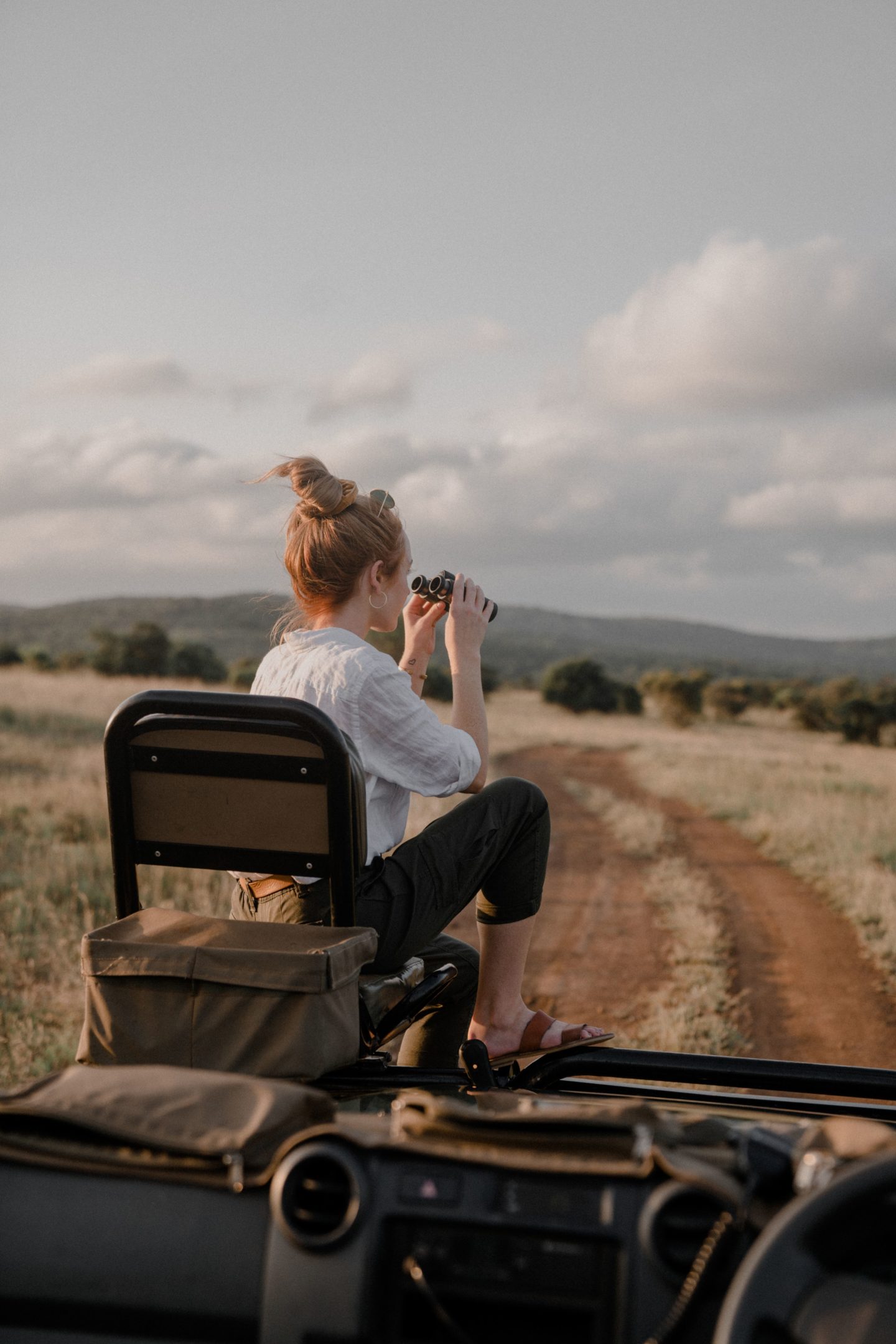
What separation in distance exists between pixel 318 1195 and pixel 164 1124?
11.3 inches

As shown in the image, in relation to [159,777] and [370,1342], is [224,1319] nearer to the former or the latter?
[370,1342]

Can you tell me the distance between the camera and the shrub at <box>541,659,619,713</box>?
48.7 m

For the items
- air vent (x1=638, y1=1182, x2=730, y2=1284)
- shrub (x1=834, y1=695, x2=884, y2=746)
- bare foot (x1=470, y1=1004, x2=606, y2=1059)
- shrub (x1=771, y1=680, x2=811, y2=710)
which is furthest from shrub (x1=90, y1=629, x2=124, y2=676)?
air vent (x1=638, y1=1182, x2=730, y2=1284)

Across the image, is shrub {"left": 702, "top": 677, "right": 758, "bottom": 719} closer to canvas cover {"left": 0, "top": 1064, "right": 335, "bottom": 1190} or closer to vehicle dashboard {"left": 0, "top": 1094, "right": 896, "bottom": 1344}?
canvas cover {"left": 0, "top": 1064, "right": 335, "bottom": 1190}

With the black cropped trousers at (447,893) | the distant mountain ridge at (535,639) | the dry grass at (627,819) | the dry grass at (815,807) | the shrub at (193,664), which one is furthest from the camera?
the distant mountain ridge at (535,639)

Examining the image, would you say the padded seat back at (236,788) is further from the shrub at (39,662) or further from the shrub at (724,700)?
the shrub at (724,700)

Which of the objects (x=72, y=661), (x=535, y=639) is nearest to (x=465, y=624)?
(x=72, y=661)

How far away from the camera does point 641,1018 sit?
6.32 metres

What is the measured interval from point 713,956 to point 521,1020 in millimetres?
4532

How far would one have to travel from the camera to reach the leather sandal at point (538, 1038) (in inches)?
129

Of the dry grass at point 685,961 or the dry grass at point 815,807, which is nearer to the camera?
the dry grass at point 685,961

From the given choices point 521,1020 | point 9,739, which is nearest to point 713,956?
point 521,1020

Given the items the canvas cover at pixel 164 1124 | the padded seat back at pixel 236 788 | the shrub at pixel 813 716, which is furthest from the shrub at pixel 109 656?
the canvas cover at pixel 164 1124

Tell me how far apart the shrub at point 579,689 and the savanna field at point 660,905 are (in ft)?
96.4
